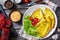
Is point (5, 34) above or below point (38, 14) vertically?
below

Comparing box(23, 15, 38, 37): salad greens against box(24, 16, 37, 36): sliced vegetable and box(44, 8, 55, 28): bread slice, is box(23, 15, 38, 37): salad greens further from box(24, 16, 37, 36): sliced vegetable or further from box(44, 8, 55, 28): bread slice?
box(44, 8, 55, 28): bread slice

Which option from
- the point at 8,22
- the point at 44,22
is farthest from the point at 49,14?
the point at 8,22

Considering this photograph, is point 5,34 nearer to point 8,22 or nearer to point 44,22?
point 8,22

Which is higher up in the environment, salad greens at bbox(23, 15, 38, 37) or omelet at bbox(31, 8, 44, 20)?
omelet at bbox(31, 8, 44, 20)

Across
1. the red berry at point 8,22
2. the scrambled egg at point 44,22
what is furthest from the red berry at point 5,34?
the scrambled egg at point 44,22

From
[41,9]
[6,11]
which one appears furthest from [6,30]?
[41,9]

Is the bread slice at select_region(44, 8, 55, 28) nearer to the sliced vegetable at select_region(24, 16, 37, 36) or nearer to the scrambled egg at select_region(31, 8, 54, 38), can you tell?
Result: the scrambled egg at select_region(31, 8, 54, 38)

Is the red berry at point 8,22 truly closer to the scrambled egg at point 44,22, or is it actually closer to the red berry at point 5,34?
the red berry at point 5,34

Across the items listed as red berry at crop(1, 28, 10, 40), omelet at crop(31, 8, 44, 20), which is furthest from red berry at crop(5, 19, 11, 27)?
omelet at crop(31, 8, 44, 20)

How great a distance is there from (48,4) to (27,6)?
14 centimetres

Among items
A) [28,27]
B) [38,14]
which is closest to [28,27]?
[28,27]

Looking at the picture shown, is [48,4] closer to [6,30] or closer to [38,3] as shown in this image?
[38,3]

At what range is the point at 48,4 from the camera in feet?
4.90

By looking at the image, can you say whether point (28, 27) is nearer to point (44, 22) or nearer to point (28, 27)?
point (28, 27)
